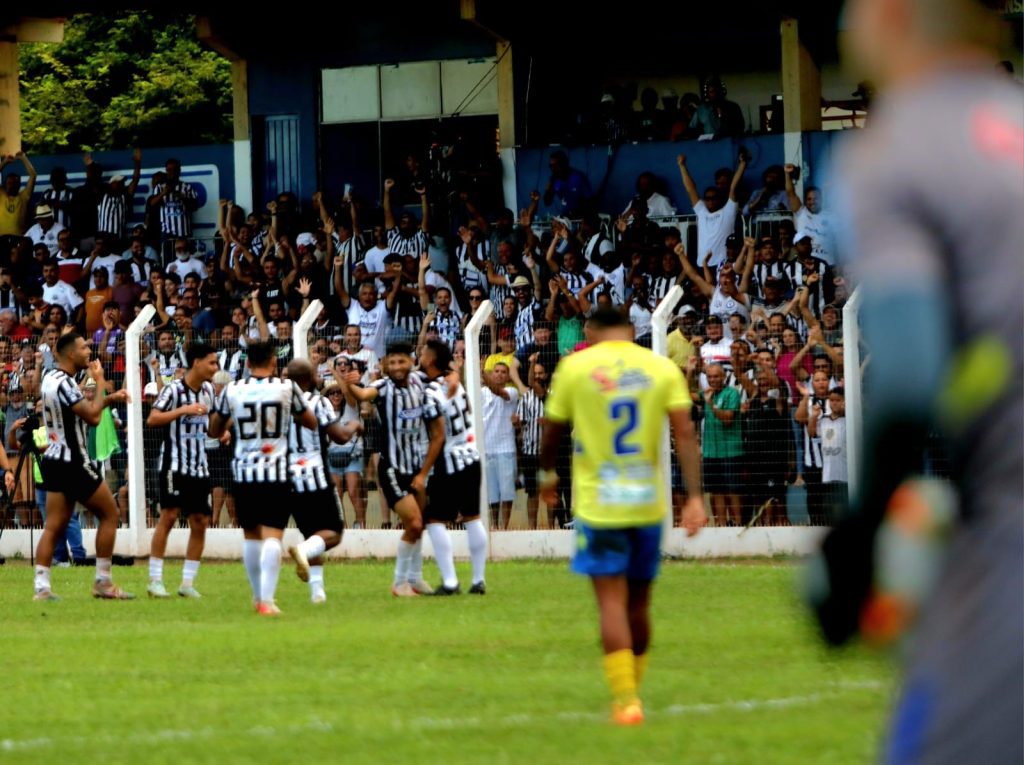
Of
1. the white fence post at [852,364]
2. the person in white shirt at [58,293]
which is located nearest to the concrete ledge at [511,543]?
the white fence post at [852,364]

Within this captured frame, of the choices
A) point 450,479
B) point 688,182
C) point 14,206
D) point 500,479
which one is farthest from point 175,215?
point 450,479

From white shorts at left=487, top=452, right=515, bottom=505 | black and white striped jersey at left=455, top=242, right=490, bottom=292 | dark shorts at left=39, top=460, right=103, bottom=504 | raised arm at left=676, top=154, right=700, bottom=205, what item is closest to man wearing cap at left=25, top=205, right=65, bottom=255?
black and white striped jersey at left=455, top=242, right=490, bottom=292

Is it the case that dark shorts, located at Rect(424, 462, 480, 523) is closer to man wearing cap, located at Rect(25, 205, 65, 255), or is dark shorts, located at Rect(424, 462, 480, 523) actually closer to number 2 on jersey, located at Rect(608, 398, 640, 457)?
number 2 on jersey, located at Rect(608, 398, 640, 457)

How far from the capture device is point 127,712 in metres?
10.0

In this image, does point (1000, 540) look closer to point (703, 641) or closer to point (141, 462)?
point (703, 641)

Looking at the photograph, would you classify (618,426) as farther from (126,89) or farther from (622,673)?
(126,89)

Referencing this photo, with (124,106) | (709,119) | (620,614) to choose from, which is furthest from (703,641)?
(124,106)

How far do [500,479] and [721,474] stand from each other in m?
2.71

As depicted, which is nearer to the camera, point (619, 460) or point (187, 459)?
point (619, 460)

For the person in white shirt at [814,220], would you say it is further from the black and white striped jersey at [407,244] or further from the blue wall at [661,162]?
the black and white striped jersey at [407,244]

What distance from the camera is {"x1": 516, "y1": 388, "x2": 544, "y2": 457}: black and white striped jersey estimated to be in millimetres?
20375

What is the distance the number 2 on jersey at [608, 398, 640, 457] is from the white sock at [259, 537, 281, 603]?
21.7 feet

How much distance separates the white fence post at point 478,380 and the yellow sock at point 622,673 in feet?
37.8

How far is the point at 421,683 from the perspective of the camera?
10.9 m
